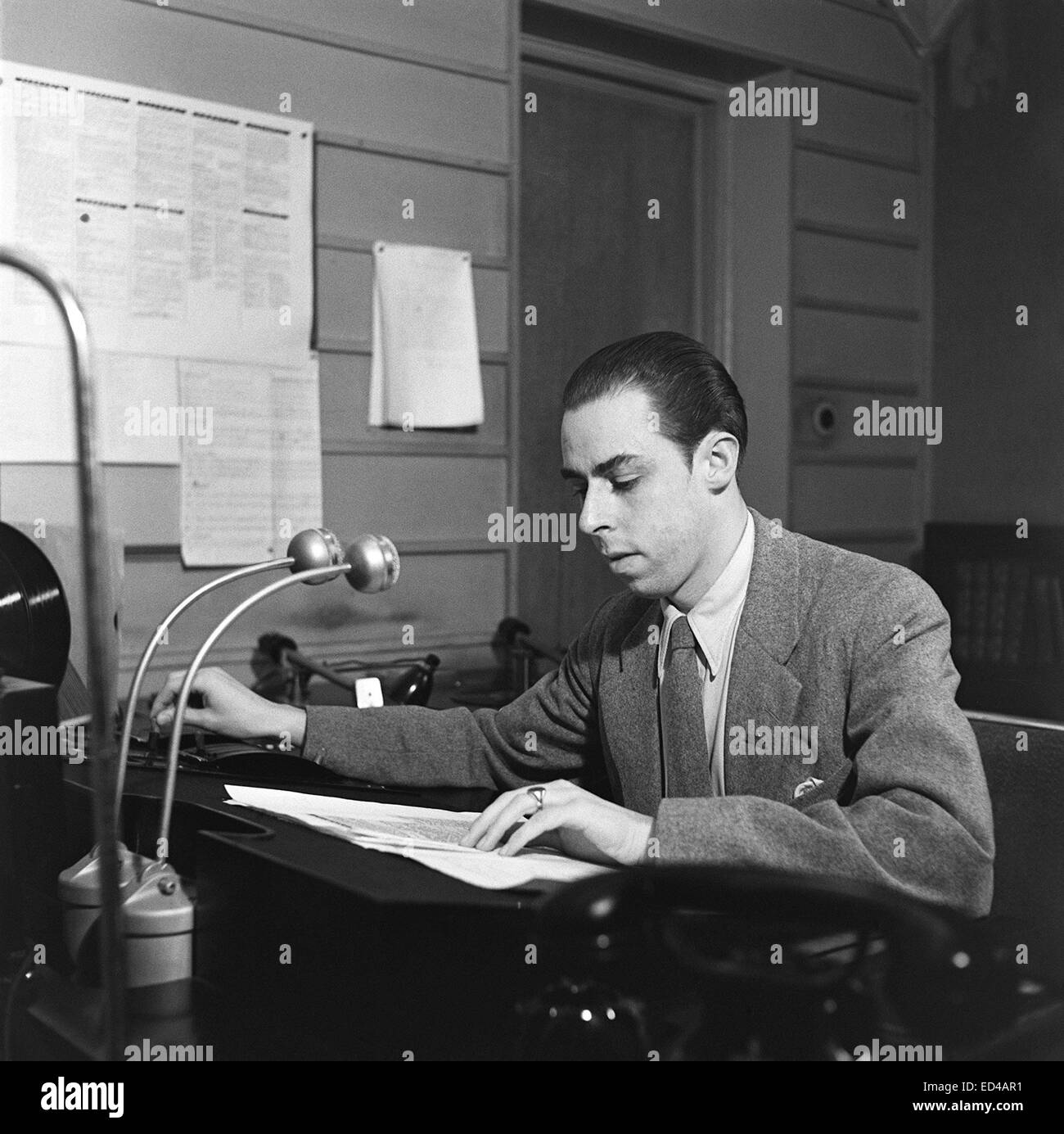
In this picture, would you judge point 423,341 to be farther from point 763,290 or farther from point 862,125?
point 862,125

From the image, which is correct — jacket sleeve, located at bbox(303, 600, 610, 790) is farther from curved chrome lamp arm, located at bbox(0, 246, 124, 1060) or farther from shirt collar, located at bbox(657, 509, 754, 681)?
curved chrome lamp arm, located at bbox(0, 246, 124, 1060)

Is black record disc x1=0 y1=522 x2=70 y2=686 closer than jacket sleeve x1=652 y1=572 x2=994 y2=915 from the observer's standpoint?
No

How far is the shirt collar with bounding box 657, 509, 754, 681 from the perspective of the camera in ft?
5.02

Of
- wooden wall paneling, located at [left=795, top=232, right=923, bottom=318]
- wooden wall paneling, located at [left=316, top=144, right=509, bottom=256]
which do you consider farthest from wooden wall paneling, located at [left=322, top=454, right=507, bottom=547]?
wooden wall paneling, located at [left=795, top=232, right=923, bottom=318]

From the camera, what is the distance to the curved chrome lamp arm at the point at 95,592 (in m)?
0.72

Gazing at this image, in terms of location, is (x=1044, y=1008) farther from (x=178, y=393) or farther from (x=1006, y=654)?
(x=1006, y=654)

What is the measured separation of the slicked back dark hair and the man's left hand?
1.54ft

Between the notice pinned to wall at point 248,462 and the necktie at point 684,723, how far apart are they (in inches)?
50.7

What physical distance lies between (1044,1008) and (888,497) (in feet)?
10.2

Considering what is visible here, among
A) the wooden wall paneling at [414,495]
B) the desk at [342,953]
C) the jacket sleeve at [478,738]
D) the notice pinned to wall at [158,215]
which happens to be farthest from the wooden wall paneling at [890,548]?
the desk at [342,953]

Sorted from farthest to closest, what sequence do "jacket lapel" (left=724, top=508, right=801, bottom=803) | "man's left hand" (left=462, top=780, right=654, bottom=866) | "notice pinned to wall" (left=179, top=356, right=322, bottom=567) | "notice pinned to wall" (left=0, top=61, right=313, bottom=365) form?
"notice pinned to wall" (left=179, top=356, right=322, bottom=567)
"notice pinned to wall" (left=0, top=61, right=313, bottom=365)
"jacket lapel" (left=724, top=508, right=801, bottom=803)
"man's left hand" (left=462, top=780, right=654, bottom=866)

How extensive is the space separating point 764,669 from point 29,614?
2.72 feet
